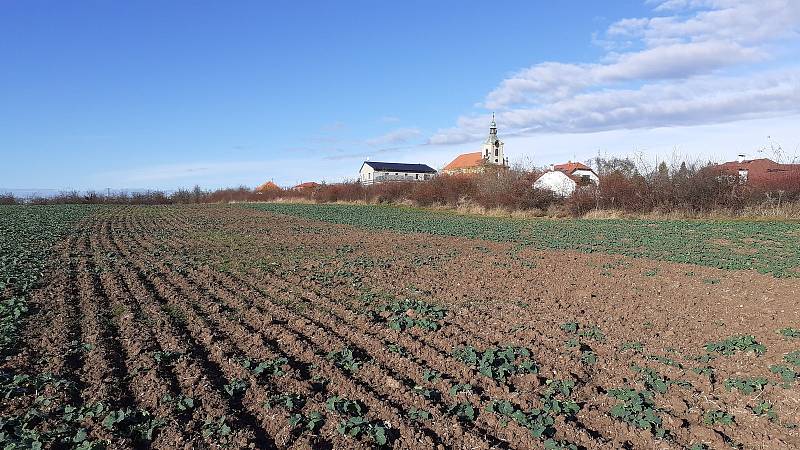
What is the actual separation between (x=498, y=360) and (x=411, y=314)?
2.43m

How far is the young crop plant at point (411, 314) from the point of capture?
26.8ft

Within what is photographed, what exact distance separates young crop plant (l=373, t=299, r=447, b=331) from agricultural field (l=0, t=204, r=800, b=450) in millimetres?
50

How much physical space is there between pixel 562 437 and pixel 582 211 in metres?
32.9

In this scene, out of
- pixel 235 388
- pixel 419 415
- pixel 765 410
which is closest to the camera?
pixel 419 415

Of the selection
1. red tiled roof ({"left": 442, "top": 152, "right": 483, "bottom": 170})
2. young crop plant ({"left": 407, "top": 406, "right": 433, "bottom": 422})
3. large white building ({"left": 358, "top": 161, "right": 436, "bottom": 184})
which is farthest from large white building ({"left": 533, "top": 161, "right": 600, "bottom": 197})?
red tiled roof ({"left": 442, "top": 152, "right": 483, "bottom": 170})

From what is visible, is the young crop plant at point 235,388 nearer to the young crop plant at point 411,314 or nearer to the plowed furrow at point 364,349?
the plowed furrow at point 364,349

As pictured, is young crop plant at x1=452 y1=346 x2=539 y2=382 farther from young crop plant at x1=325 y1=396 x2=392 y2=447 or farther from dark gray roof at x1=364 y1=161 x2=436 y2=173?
dark gray roof at x1=364 y1=161 x2=436 y2=173

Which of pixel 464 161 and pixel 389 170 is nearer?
pixel 389 170

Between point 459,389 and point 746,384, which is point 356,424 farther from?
point 746,384

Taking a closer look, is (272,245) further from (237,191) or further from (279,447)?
(237,191)

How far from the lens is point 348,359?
6.57m

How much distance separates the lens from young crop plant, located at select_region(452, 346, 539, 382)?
6195mm

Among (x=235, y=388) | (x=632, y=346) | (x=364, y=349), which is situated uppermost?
(x=235, y=388)

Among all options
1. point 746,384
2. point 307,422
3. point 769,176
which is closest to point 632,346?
point 746,384
